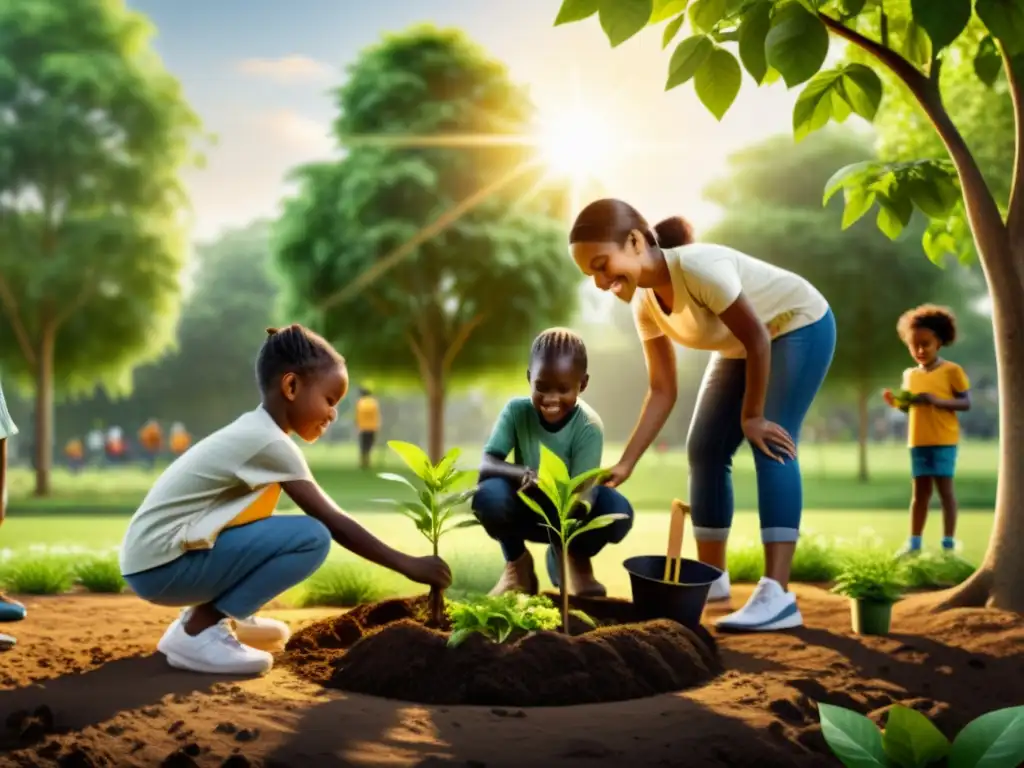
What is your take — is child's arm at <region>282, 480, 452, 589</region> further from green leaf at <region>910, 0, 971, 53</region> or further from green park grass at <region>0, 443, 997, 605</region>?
green leaf at <region>910, 0, 971, 53</region>

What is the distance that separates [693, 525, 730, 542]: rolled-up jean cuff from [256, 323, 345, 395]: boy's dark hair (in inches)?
78.1

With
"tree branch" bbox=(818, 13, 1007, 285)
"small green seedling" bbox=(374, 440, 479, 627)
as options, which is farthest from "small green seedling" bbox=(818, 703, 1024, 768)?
"tree branch" bbox=(818, 13, 1007, 285)

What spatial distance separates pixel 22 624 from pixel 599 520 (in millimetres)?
2720

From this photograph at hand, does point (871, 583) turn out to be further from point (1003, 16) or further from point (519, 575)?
point (1003, 16)

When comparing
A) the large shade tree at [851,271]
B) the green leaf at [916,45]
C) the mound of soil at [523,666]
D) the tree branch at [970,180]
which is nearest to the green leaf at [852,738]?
the mound of soil at [523,666]

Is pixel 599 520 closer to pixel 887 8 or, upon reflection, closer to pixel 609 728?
pixel 609 728

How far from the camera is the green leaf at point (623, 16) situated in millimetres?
2617

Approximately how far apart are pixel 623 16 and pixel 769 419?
6.89ft

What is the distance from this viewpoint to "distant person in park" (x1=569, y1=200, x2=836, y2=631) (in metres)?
3.83

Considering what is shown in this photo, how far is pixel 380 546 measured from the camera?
3271 millimetres

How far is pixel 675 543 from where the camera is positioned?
3.85 metres

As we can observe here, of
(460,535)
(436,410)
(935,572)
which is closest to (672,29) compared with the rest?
(935,572)

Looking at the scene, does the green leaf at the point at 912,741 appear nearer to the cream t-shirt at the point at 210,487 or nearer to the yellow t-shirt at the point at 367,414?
the cream t-shirt at the point at 210,487

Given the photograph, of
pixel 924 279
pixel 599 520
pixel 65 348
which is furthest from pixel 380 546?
pixel 924 279
